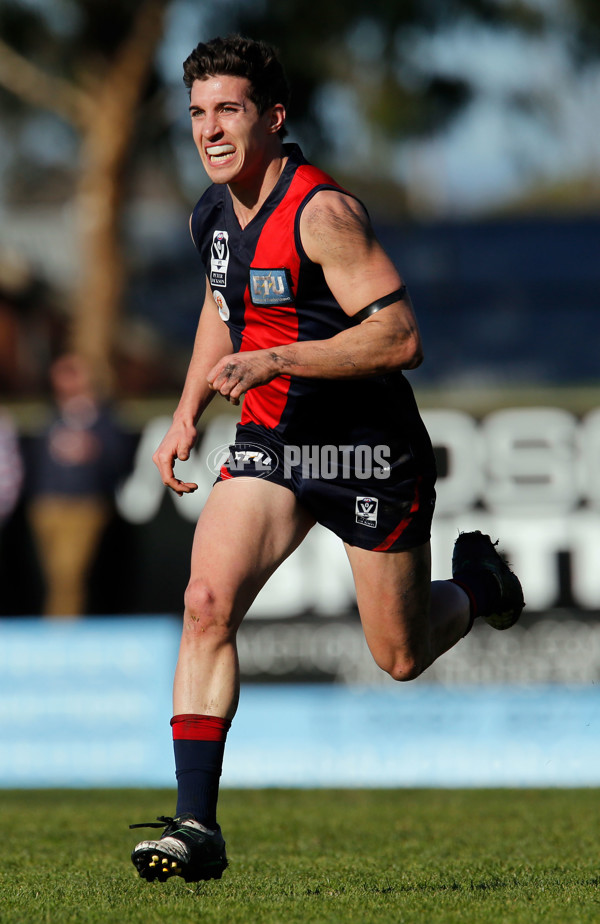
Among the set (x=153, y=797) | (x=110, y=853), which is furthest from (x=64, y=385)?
(x=110, y=853)

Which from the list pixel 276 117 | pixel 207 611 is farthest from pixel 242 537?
pixel 276 117

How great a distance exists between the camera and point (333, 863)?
5.32 m

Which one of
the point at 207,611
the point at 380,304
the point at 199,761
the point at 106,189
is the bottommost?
the point at 199,761

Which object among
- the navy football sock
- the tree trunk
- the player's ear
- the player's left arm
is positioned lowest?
the navy football sock

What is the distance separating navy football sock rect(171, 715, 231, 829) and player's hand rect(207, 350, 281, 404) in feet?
3.48

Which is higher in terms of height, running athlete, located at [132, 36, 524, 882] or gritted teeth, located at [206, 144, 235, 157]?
gritted teeth, located at [206, 144, 235, 157]

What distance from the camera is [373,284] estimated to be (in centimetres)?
434

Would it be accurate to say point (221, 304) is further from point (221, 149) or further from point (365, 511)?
point (365, 511)

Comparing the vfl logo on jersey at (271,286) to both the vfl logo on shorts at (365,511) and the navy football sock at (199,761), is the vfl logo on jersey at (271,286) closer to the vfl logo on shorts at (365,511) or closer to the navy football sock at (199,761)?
the vfl logo on shorts at (365,511)

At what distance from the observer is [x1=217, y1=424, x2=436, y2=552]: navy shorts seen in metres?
4.64

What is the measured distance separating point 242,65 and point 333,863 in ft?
9.85

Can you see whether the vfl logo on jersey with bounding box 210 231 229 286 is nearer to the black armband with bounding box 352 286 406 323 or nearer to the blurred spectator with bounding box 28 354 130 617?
the black armband with bounding box 352 286 406 323

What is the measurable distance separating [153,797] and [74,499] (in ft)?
7.32

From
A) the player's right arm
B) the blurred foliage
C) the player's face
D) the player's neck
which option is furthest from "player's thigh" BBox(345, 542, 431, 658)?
the blurred foliage
